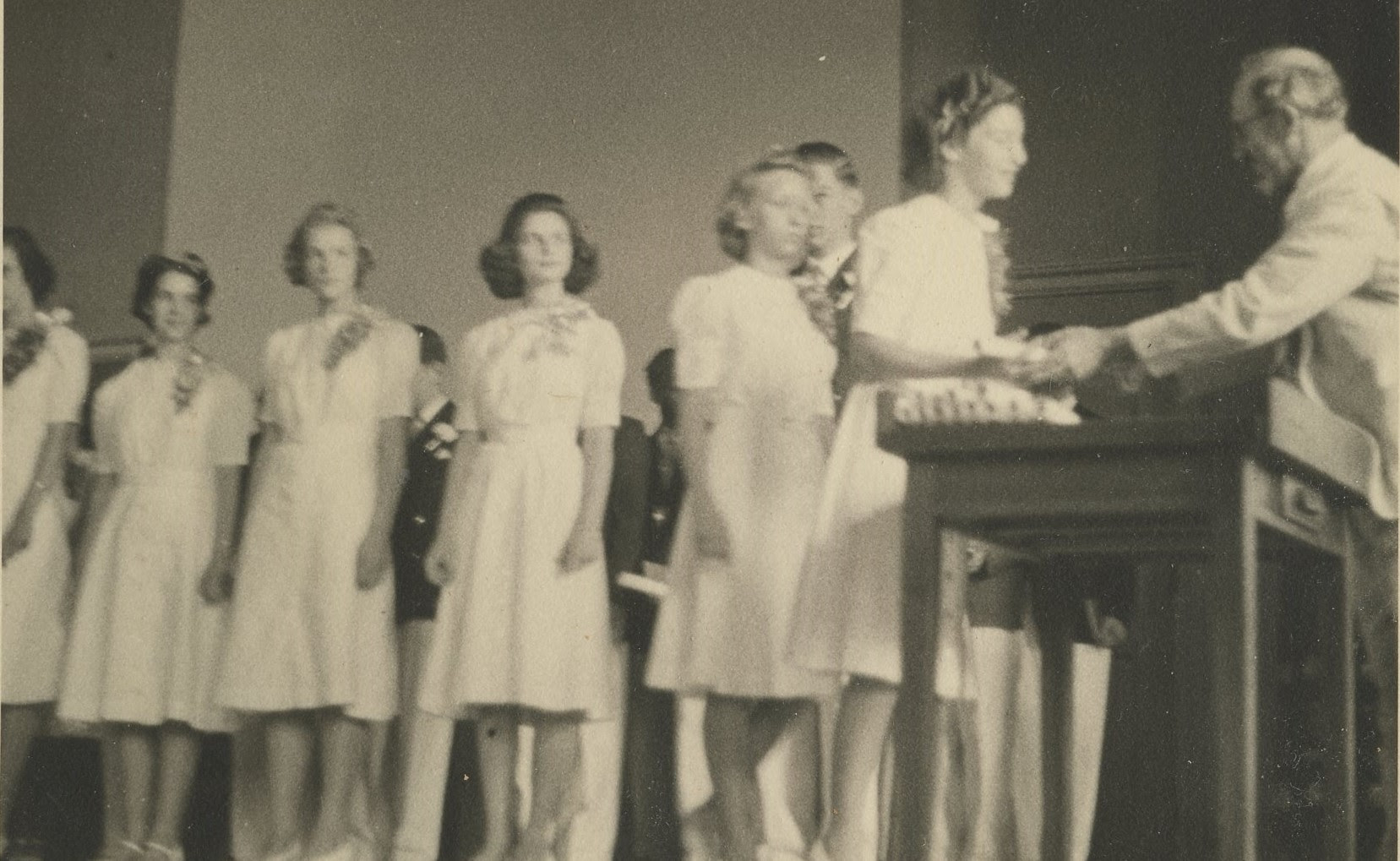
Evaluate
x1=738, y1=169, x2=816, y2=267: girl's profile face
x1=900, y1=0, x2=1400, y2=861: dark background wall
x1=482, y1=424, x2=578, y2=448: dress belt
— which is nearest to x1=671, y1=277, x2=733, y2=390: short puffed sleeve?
x1=738, y1=169, x2=816, y2=267: girl's profile face

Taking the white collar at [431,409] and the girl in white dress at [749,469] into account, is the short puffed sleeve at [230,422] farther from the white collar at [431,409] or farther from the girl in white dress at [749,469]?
the girl in white dress at [749,469]

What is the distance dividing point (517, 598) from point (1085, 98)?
1.40 meters

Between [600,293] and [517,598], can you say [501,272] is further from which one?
[517,598]

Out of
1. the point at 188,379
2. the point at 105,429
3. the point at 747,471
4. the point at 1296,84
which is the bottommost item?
the point at 747,471

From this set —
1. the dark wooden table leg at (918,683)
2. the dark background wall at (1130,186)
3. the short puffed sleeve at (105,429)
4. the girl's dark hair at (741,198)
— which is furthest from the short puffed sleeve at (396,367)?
the dark wooden table leg at (918,683)

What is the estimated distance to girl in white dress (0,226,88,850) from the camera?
4.18 metres

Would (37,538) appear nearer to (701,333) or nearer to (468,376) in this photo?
(468,376)

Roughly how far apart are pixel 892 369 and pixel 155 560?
1673mm

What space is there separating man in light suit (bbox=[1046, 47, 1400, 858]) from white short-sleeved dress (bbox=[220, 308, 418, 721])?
1479 millimetres

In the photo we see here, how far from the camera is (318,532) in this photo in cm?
405

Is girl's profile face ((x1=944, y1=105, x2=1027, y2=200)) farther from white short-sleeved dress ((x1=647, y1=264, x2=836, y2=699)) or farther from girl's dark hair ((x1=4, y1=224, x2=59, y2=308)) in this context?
girl's dark hair ((x1=4, y1=224, x2=59, y2=308))

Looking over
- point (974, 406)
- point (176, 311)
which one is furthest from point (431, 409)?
point (974, 406)

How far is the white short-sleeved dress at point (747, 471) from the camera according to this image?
3670mm

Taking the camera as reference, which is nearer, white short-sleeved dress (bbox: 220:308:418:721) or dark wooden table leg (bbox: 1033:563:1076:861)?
dark wooden table leg (bbox: 1033:563:1076:861)
